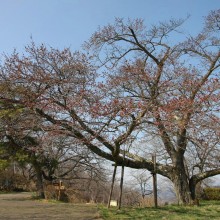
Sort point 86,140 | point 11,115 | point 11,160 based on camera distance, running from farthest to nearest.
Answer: point 11,160 < point 11,115 < point 86,140

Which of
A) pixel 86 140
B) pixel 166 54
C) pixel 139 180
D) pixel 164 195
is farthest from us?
pixel 164 195

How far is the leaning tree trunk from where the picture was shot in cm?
1399

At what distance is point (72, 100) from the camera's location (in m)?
11.1

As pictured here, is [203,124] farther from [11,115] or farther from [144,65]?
[11,115]

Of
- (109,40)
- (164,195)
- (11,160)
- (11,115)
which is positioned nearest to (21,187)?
(11,160)

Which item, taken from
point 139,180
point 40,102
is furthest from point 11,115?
point 139,180

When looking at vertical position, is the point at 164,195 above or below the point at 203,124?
above

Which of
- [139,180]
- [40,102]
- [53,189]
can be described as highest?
[139,180]

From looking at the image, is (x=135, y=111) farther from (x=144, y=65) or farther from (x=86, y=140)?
(x=144, y=65)

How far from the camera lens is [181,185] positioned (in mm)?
14195

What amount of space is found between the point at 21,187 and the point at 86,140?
16453 millimetres

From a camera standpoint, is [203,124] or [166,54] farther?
[166,54]

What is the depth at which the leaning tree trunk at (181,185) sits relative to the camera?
13992 mm

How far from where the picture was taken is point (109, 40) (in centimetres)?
1567
